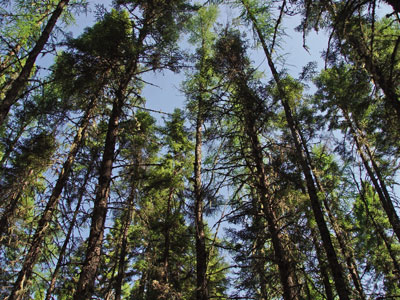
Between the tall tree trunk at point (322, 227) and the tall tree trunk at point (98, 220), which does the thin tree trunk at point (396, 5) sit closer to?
the tall tree trunk at point (322, 227)

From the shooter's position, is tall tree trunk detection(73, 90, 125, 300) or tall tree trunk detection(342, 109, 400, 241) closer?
tall tree trunk detection(73, 90, 125, 300)

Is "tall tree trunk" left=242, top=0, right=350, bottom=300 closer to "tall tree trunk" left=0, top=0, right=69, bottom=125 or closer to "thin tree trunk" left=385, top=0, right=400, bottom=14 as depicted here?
"thin tree trunk" left=385, top=0, right=400, bottom=14

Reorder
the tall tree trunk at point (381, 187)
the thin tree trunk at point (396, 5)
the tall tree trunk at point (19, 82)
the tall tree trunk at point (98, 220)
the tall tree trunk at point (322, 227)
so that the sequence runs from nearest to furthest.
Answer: the thin tree trunk at point (396, 5), the tall tree trunk at point (322, 227), the tall tree trunk at point (19, 82), the tall tree trunk at point (98, 220), the tall tree trunk at point (381, 187)

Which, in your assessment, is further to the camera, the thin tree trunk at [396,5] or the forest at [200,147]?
the forest at [200,147]

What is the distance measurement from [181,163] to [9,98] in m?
7.46

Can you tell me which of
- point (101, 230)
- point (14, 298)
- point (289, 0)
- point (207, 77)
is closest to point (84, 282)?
point (101, 230)

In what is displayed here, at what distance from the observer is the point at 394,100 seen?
3232 millimetres

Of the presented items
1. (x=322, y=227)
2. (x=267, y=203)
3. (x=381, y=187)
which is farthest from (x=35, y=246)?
(x=381, y=187)

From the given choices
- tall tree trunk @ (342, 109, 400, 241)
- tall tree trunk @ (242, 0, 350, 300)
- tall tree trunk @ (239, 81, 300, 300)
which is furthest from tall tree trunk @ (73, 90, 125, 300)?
tall tree trunk @ (342, 109, 400, 241)

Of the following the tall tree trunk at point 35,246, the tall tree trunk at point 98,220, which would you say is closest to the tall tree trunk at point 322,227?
the tall tree trunk at point 98,220

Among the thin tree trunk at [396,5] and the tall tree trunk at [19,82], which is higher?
the tall tree trunk at [19,82]

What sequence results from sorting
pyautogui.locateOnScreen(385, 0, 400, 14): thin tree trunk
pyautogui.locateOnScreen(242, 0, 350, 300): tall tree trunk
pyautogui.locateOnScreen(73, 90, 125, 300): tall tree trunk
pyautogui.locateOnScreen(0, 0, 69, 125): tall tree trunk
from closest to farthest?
1. pyautogui.locateOnScreen(385, 0, 400, 14): thin tree trunk
2. pyautogui.locateOnScreen(242, 0, 350, 300): tall tree trunk
3. pyautogui.locateOnScreen(0, 0, 69, 125): tall tree trunk
4. pyautogui.locateOnScreen(73, 90, 125, 300): tall tree trunk

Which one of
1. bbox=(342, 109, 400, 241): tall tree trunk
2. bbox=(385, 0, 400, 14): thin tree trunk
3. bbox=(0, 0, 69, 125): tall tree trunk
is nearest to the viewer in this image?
bbox=(385, 0, 400, 14): thin tree trunk

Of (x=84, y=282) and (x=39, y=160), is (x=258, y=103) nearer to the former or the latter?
(x=84, y=282)
